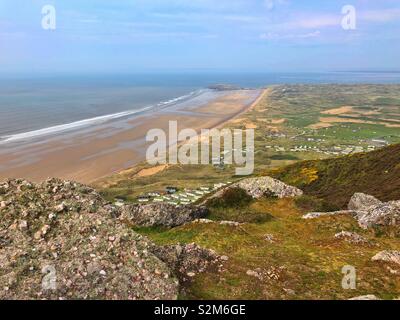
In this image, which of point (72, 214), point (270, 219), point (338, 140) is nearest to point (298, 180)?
point (270, 219)

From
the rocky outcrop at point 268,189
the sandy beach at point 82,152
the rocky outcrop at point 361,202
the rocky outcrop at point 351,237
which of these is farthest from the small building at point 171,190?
the rocky outcrop at point 351,237

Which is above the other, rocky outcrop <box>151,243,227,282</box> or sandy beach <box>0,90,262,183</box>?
rocky outcrop <box>151,243,227,282</box>

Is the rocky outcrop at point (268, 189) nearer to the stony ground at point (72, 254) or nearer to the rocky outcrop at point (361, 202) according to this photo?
the rocky outcrop at point (361, 202)

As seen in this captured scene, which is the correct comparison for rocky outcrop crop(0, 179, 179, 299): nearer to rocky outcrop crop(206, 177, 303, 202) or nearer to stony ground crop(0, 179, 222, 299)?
stony ground crop(0, 179, 222, 299)

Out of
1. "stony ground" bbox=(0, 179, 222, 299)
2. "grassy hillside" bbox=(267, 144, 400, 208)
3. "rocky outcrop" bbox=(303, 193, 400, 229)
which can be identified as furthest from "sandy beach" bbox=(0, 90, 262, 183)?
"rocky outcrop" bbox=(303, 193, 400, 229)

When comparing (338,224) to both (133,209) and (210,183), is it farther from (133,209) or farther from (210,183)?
(210,183)

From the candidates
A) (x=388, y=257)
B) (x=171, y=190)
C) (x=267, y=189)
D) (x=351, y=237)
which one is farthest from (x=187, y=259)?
(x=171, y=190)

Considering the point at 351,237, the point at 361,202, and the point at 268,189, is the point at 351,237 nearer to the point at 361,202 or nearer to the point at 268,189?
the point at 361,202
